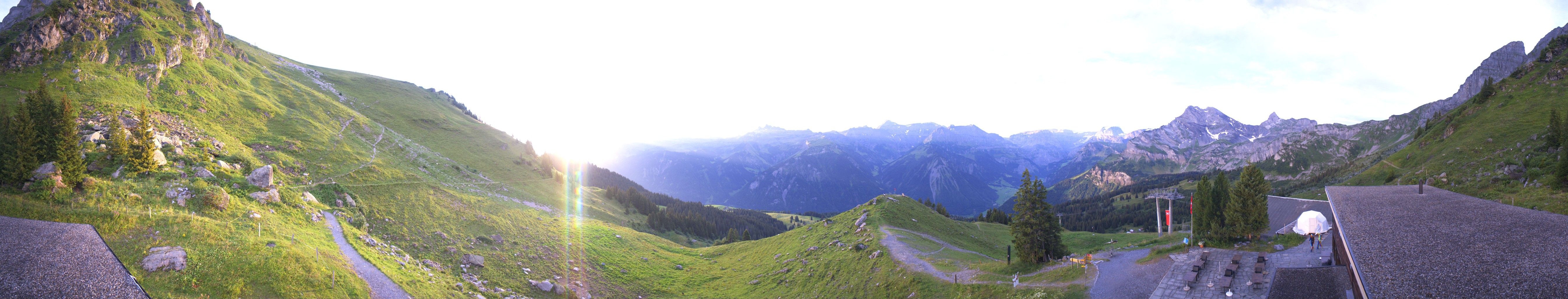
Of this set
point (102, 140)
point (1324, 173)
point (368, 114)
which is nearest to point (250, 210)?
point (102, 140)

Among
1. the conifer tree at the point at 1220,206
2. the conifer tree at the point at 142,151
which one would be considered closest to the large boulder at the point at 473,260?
the conifer tree at the point at 142,151

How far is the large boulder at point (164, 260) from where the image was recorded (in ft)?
66.6

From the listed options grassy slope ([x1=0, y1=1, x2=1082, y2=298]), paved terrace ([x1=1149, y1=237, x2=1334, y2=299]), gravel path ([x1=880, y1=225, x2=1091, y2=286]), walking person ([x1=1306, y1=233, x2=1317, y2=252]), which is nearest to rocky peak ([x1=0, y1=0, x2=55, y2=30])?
grassy slope ([x1=0, y1=1, x2=1082, y2=298])

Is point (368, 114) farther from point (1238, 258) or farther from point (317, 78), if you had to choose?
point (1238, 258)

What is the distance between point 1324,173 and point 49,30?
27942cm

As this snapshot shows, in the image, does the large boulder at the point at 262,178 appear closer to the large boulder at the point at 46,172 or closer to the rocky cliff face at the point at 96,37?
the large boulder at the point at 46,172

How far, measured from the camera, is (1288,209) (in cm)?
7188

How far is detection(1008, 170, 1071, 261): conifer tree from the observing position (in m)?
36.1

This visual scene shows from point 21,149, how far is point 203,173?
8031mm

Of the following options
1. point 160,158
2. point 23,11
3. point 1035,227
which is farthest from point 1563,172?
point 23,11

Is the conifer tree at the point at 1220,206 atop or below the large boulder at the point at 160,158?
below

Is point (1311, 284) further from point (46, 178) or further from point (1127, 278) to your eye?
Result: point (46, 178)

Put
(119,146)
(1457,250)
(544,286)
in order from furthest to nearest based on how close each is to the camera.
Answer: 1. (544,286)
2. (119,146)
3. (1457,250)

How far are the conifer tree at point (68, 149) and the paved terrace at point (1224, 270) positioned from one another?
190 feet
